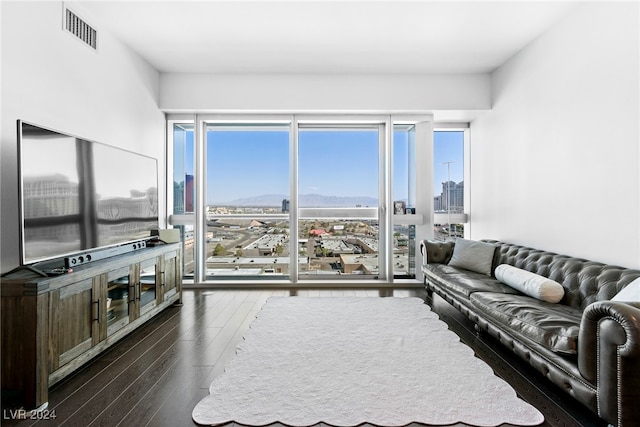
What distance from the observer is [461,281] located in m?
3.20

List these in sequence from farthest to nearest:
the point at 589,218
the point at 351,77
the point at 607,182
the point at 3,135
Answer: the point at 351,77, the point at 589,218, the point at 607,182, the point at 3,135

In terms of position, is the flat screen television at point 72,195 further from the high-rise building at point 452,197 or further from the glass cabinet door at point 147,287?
the high-rise building at point 452,197

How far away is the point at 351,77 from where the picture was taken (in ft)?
14.4

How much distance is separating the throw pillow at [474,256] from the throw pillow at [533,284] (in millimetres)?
479

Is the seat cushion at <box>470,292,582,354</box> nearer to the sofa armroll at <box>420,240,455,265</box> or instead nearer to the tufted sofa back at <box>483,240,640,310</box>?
the tufted sofa back at <box>483,240,640,310</box>

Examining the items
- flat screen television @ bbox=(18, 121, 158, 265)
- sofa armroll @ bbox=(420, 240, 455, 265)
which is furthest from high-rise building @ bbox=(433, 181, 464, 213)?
flat screen television @ bbox=(18, 121, 158, 265)

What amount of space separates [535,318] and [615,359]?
0.61 m

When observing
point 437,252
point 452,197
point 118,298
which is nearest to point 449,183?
point 452,197

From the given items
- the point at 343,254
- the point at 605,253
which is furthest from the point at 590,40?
the point at 343,254

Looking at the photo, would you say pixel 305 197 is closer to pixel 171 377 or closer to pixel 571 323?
pixel 171 377

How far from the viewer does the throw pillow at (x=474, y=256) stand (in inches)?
142

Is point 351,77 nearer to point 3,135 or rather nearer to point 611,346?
point 3,135

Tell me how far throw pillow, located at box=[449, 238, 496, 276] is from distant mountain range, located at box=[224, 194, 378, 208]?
4.59 ft

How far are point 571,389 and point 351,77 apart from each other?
12.9ft
